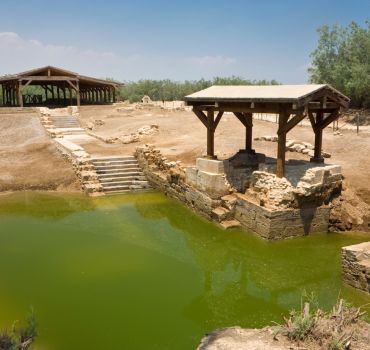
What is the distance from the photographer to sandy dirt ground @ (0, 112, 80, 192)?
51.0 feet

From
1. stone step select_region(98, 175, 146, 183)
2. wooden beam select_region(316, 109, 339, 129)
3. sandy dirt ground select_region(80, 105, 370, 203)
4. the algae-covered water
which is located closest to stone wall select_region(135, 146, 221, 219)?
stone step select_region(98, 175, 146, 183)

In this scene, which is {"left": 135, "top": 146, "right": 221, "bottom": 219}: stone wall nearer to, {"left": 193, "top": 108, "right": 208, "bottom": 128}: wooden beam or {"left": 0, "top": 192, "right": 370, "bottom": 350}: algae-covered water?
{"left": 0, "top": 192, "right": 370, "bottom": 350}: algae-covered water

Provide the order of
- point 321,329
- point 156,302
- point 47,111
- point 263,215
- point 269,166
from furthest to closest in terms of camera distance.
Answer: point 47,111 < point 269,166 < point 263,215 < point 156,302 < point 321,329

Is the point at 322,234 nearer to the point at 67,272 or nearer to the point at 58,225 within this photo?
the point at 67,272

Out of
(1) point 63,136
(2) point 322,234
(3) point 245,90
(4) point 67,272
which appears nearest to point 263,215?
(2) point 322,234

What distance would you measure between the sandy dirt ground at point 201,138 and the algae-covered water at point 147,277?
11.9ft

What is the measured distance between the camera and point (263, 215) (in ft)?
33.4

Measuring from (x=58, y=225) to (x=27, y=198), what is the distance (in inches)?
132

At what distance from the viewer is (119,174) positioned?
15953 mm

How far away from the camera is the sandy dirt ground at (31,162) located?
15531mm

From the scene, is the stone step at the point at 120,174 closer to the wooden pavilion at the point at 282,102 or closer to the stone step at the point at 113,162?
the stone step at the point at 113,162

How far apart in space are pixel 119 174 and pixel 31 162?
4.52m

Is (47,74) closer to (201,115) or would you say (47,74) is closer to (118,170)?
(118,170)

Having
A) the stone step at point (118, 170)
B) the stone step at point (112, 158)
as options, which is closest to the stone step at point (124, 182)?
the stone step at point (118, 170)
